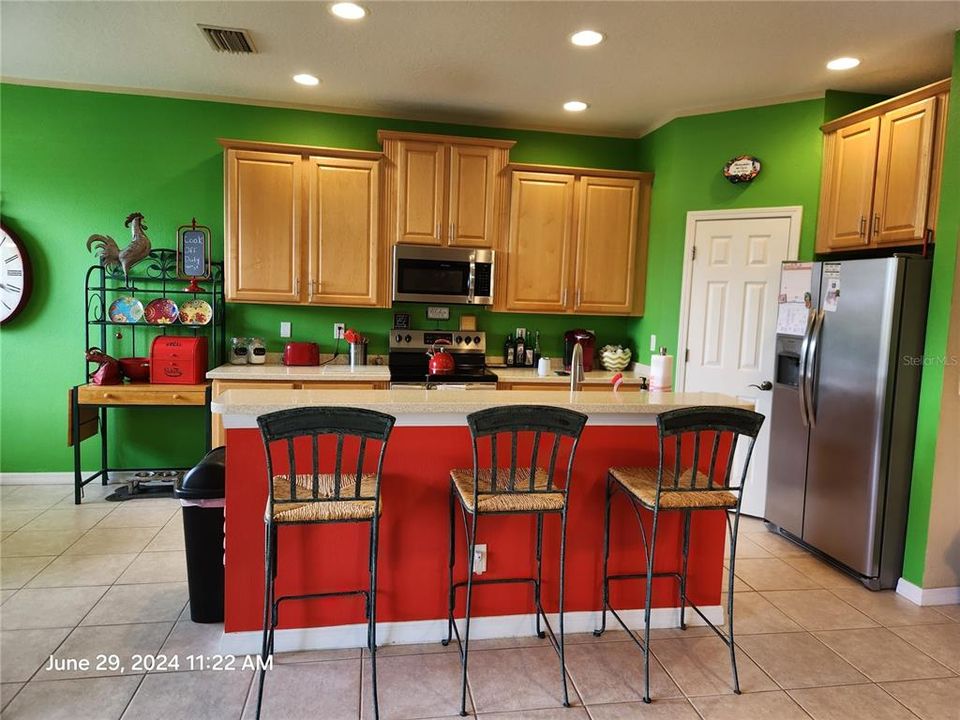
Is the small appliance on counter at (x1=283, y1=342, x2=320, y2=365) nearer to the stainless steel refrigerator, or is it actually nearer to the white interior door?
the white interior door

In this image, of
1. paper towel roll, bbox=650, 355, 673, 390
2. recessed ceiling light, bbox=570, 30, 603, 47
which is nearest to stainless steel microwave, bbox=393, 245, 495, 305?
recessed ceiling light, bbox=570, 30, 603, 47

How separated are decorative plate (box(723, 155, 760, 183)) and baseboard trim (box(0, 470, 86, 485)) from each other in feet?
16.7

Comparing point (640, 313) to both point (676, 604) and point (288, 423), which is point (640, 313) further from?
point (288, 423)

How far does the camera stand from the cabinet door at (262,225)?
3.98 metres

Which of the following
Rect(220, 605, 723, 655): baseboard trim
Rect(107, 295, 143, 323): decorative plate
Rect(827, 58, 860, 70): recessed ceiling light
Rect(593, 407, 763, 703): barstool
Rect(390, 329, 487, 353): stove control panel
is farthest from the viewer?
Rect(390, 329, 487, 353): stove control panel

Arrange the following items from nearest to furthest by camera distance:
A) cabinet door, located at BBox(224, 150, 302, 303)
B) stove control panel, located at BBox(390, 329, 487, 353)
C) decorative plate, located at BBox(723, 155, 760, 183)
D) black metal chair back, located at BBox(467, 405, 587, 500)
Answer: black metal chair back, located at BBox(467, 405, 587, 500) → decorative plate, located at BBox(723, 155, 760, 183) → cabinet door, located at BBox(224, 150, 302, 303) → stove control panel, located at BBox(390, 329, 487, 353)

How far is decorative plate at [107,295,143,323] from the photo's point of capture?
4.10m

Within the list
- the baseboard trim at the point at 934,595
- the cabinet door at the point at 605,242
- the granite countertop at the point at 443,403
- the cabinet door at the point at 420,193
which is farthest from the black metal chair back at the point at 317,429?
the cabinet door at the point at 605,242

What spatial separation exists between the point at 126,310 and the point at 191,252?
599 millimetres

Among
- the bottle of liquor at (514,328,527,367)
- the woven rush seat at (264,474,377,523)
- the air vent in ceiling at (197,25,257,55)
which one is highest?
the air vent in ceiling at (197,25,257,55)

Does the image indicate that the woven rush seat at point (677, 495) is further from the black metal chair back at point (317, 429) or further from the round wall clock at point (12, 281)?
the round wall clock at point (12, 281)

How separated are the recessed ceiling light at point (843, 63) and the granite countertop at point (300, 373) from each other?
323 centimetres

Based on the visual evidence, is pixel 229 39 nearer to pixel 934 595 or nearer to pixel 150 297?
pixel 150 297

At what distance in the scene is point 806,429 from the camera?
135 inches
